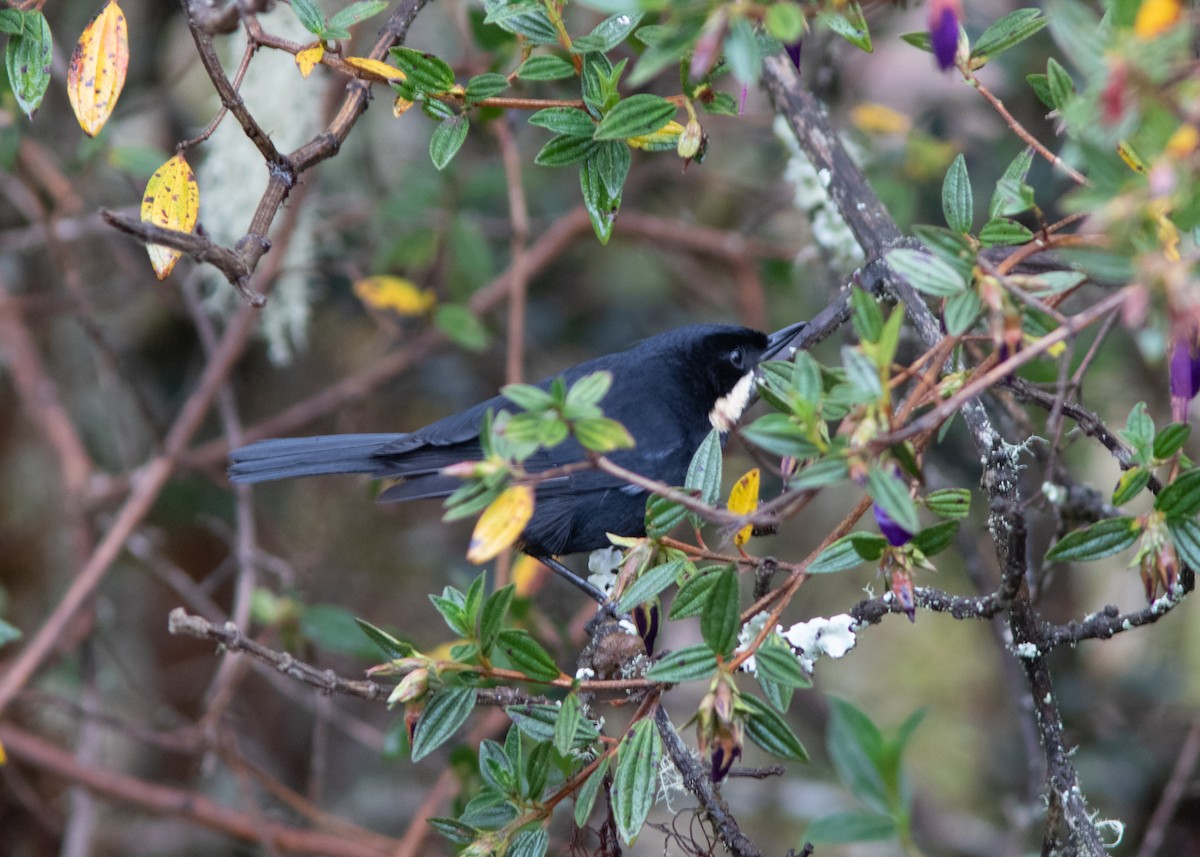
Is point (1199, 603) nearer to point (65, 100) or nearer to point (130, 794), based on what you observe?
point (130, 794)

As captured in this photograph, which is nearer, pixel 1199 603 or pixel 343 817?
pixel 343 817

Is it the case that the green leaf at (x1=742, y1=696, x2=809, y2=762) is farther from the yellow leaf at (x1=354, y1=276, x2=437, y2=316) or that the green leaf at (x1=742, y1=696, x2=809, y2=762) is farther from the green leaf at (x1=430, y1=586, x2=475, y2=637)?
the yellow leaf at (x1=354, y1=276, x2=437, y2=316)

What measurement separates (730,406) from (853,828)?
6.34 ft

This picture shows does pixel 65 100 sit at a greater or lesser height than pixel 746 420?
greater

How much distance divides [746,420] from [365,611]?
2008 millimetres

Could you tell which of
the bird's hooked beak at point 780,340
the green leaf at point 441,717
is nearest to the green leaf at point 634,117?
the green leaf at point 441,717

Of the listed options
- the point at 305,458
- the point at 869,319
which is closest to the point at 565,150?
the point at 869,319

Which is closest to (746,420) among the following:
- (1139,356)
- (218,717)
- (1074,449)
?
(1074,449)

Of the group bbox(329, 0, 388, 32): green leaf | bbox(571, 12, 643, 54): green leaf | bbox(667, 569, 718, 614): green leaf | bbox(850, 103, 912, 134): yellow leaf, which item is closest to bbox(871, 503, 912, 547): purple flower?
bbox(667, 569, 718, 614): green leaf

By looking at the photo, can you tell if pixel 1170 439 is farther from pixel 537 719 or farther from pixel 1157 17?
pixel 537 719

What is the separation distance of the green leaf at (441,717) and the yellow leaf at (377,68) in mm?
961

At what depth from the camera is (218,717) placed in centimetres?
297

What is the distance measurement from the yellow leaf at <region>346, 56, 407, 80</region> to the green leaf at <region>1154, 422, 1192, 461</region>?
1.25 meters

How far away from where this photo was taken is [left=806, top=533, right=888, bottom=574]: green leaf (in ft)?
4.91
